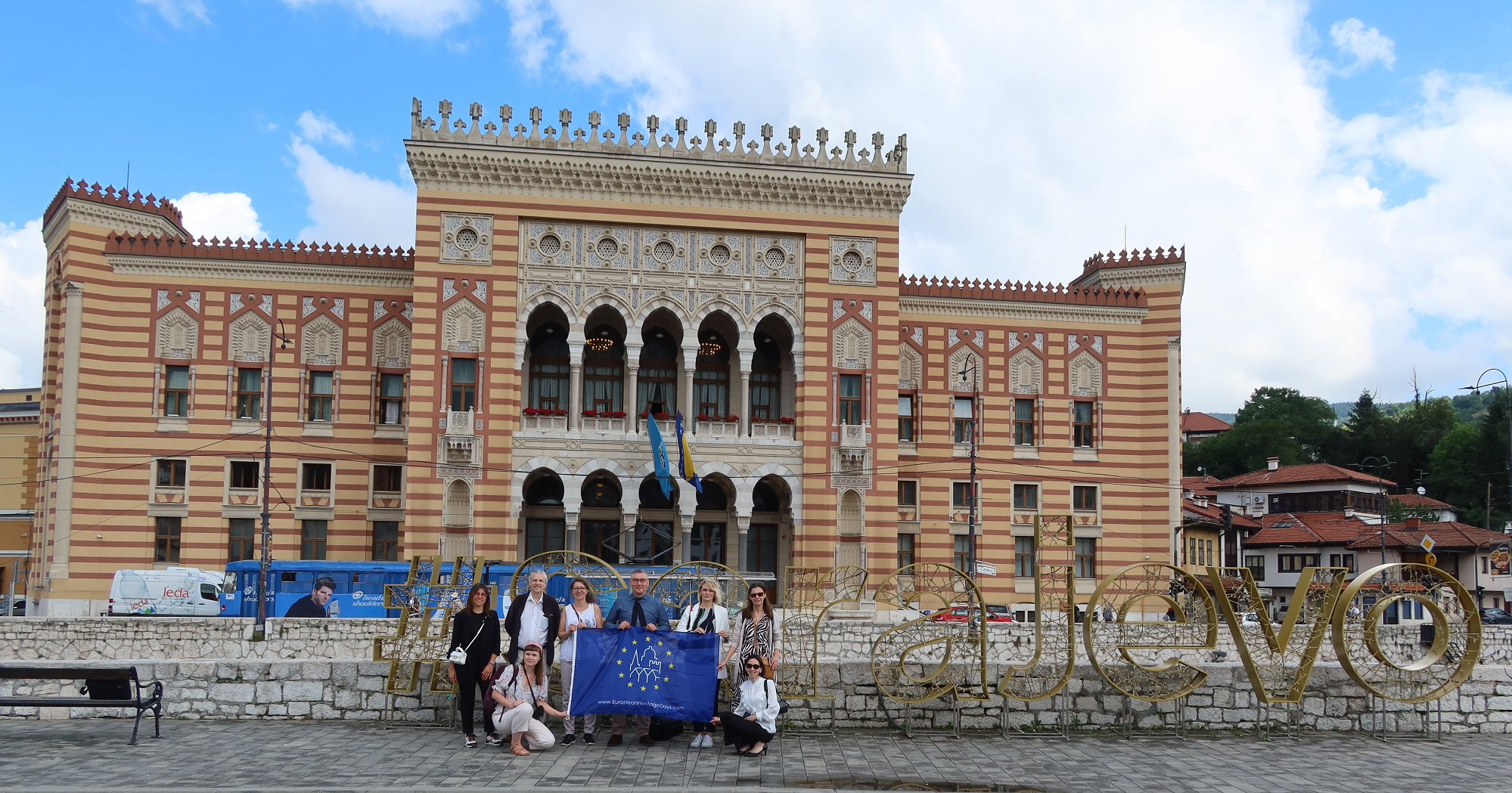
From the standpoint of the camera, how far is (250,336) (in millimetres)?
36781

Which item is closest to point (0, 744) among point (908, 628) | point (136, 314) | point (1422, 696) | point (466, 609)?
point (466, 609)

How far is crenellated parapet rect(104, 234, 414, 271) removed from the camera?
1430 inches

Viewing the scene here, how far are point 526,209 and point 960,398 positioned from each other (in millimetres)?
16547

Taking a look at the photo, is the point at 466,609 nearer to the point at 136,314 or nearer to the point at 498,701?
the point at 498,701

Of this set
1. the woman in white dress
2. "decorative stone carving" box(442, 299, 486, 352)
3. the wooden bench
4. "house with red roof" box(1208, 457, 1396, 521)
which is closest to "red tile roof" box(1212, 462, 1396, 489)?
"house with red roof" box(1208, 457, 1396, 521)

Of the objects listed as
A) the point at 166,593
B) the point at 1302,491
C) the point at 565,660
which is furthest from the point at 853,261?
the point at 1302,491

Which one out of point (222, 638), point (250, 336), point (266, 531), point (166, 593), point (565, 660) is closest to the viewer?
point (565, 660)

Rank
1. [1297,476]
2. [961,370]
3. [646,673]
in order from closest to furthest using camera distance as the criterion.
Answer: [646,673]
[961,370]
[1297,476]

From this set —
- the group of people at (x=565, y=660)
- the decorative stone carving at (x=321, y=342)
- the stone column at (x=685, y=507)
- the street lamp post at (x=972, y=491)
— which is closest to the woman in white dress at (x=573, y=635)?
the group of people at (x=565, y=660)

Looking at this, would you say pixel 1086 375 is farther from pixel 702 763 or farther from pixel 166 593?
pixel 702 763

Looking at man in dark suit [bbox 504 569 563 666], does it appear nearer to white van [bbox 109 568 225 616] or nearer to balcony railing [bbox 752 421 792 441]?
balcony railing [bbox 752 421 792 441]

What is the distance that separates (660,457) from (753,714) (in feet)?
72.6

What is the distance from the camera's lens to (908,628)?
14.3 m

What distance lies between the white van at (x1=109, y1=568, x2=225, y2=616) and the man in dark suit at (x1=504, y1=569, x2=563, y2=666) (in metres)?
24.2
